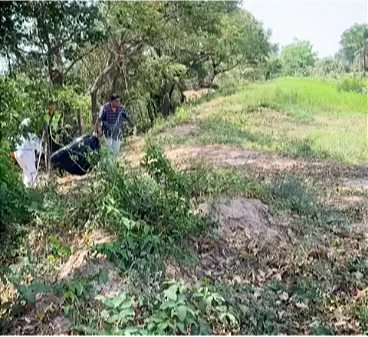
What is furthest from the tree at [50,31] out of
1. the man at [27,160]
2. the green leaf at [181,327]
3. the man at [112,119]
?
the green leaf at [181,327]

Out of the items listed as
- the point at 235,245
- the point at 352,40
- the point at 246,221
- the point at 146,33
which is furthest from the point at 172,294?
the point at 352,40

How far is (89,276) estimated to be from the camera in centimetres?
344

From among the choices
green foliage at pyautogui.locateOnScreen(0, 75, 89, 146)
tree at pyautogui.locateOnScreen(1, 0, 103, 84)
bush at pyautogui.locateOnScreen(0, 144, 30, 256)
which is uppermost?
tree at pyautogui.locateOnScreen(1, 0, 103, 84)

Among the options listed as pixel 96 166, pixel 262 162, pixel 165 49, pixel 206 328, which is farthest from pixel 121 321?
pixel 165 49

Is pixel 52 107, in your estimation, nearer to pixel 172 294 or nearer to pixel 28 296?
pixel 28 296

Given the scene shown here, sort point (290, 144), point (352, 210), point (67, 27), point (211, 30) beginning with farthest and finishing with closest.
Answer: point (211, 30) < point (290, 144) < point (67, 27) < point (352, 210)

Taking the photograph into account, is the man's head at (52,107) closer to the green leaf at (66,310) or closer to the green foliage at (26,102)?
the green foliage at (26,102)

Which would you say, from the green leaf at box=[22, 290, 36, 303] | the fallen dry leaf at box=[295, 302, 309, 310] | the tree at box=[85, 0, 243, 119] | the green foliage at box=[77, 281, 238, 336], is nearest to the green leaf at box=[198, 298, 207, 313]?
the green foliage at box=[77, 281, 238, 336]

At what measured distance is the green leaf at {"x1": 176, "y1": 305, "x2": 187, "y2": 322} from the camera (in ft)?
9.30

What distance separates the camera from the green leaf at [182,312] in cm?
284

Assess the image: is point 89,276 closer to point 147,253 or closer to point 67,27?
point 147,253

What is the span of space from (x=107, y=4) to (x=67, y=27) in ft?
12.2

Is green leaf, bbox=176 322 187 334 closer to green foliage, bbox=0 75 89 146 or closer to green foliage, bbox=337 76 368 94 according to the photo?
green foliage, bbox=0 75 89 146

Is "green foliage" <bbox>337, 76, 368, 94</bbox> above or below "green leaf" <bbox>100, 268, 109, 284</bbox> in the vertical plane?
below
